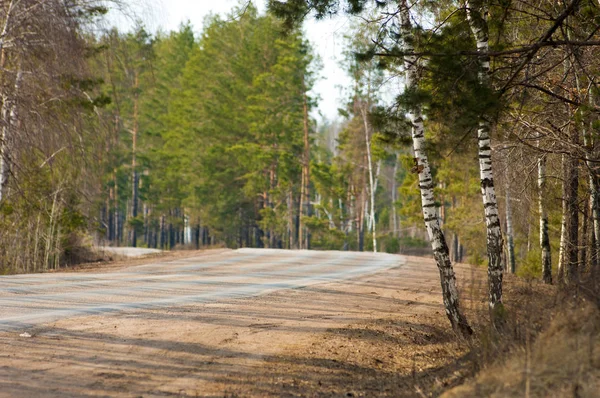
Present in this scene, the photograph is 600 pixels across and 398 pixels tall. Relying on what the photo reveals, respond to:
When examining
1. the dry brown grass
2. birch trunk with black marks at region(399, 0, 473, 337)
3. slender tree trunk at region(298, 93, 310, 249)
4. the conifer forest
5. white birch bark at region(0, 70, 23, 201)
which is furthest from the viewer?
slender tree trunk at region(298, 93, 310, 249)

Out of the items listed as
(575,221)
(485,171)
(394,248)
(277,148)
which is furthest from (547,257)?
(394,248)

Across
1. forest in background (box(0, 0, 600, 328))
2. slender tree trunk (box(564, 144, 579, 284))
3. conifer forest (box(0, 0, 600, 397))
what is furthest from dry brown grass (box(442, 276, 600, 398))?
slender tree trunk (box(564, 144, 579, 284))

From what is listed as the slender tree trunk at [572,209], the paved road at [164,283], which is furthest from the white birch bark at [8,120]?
the slender tree trunk at [572,209]

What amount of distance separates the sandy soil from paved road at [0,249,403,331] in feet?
2.50

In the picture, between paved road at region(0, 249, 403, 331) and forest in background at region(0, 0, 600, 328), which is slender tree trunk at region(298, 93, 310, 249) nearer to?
forest in background at region(0, 0, 600, 328)

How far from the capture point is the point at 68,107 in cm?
1834

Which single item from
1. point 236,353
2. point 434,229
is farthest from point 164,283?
point 236,353

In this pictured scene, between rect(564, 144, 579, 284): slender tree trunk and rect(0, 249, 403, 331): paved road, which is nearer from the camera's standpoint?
rect(0, 249, 403, 331): paved road

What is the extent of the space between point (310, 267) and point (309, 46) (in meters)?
28.5

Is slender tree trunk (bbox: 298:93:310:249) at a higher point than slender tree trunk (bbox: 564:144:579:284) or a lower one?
higher

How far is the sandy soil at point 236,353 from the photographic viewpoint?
7.66 metres

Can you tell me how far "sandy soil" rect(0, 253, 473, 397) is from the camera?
766cm

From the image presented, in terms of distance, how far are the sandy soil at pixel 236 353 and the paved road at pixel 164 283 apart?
30.0 inches

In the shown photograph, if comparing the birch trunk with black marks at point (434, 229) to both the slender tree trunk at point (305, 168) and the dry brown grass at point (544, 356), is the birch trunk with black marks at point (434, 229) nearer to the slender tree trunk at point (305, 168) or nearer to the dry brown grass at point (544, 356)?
the dry brown grass at point (544, 356)
